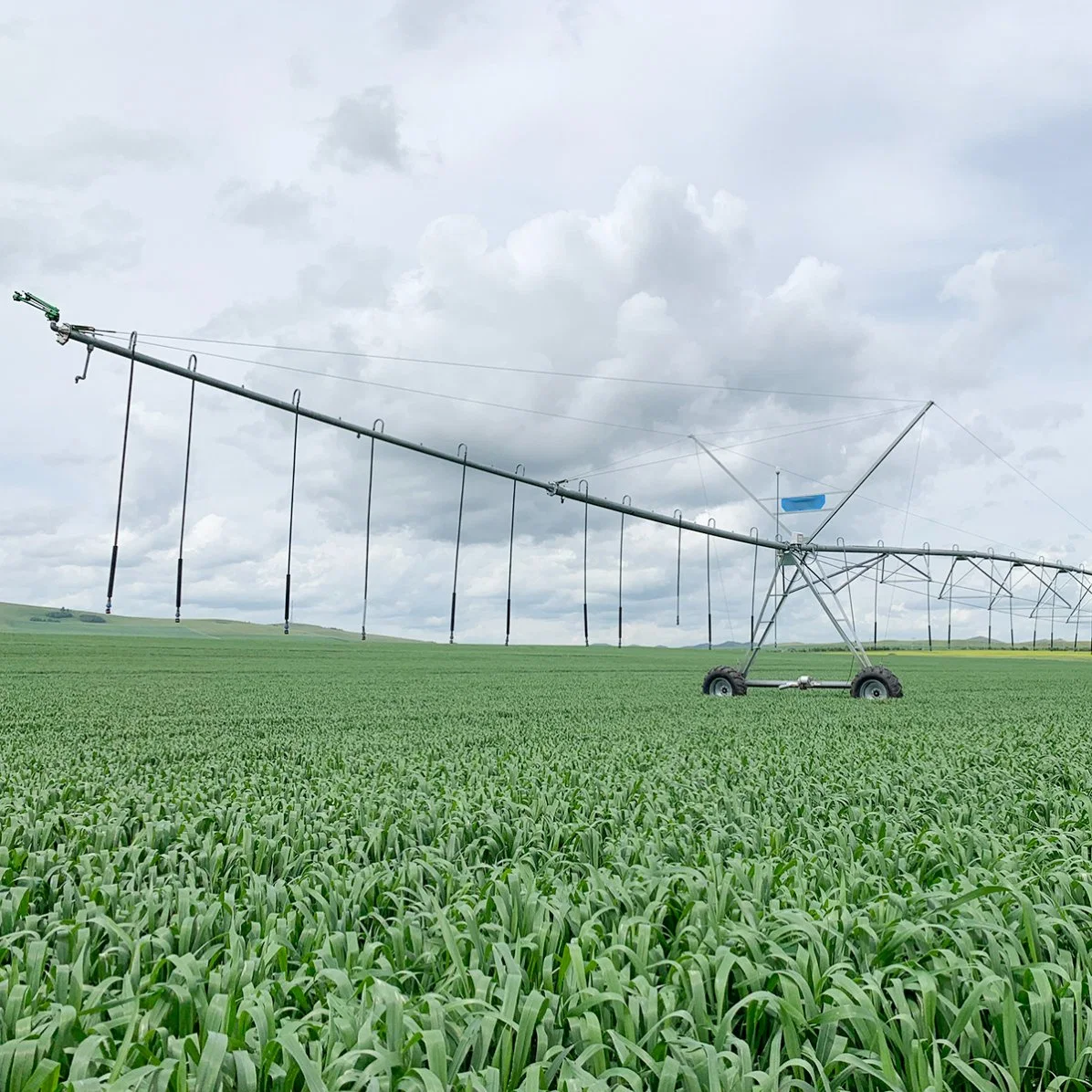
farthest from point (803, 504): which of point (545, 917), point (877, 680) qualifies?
point (545, 917)

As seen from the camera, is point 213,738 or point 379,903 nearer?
point 379,903

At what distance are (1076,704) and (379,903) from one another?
75.1 feet

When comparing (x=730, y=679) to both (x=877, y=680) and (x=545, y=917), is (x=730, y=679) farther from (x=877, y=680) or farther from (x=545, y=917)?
(x=545, y=917)

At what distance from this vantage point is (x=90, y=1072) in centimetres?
296

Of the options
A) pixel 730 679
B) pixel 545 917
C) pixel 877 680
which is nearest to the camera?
pixel 545 917

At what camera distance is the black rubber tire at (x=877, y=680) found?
2291 centimetres

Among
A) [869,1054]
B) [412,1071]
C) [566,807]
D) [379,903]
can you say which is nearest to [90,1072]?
[412,1071]

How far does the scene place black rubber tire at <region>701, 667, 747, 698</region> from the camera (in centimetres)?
Answer: 2380

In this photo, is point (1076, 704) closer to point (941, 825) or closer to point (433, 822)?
point (941, 825)

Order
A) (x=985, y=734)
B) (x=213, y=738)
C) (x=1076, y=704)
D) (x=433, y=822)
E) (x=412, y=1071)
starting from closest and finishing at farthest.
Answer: (x=412, y=1071) < (x=433, y=822) < (x=213, y=738) < (x=985, y=734) < (x=1076, y=704)

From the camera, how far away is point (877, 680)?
23.5 metres

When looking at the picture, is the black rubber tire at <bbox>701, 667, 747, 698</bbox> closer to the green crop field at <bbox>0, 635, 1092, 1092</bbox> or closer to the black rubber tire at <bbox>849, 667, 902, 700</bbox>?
the black rubber tire at <bbox>849, 667, 902, 700</bbox>

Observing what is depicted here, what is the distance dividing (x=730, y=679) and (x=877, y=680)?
3.76m

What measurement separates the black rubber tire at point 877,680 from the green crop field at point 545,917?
1175cm
